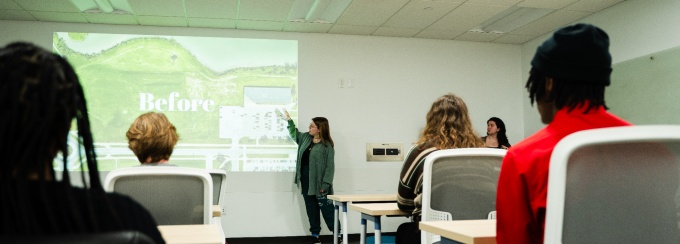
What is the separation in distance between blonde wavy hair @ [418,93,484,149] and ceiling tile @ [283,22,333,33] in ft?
11.5

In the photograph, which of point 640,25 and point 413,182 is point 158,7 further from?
point 640,25

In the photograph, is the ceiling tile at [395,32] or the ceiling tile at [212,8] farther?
the ceiling tile at [395,32]

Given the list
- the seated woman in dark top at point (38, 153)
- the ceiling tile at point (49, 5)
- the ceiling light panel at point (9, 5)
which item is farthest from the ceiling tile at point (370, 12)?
the seated woman in dark top at point (38, 153)

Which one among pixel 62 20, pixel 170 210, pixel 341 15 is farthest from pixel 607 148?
pixel 62 20

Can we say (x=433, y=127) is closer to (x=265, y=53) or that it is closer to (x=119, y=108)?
(x=265, y=53)

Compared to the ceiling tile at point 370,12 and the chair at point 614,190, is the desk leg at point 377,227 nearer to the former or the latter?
the chair at point 614,190

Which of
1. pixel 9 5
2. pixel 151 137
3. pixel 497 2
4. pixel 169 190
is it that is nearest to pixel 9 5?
pixel 9 5

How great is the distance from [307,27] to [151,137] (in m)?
3.87

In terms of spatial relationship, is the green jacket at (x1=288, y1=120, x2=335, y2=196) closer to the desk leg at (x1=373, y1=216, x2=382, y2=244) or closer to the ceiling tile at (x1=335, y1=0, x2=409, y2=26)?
the ceiling tile at (x1=335, y1=0, x2=409, y2=26)

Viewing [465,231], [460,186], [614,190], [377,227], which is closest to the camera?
[614,190]

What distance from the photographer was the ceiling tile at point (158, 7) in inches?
202

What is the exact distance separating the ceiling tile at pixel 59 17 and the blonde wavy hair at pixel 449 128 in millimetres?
4283

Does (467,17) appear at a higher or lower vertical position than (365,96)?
higher

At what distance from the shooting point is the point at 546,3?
16.9 feet
